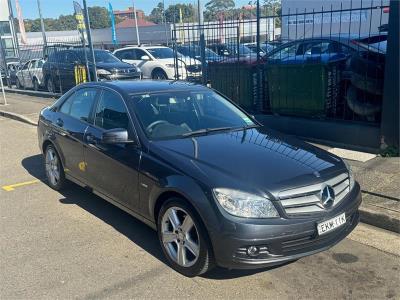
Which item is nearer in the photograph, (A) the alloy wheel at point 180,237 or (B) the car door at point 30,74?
(A) the alloy wheel at point 180,237

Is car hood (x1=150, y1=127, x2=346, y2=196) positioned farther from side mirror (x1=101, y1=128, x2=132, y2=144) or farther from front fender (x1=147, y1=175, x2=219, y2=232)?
side mirror (x1=101, y1=128, x2=132, y2=144)

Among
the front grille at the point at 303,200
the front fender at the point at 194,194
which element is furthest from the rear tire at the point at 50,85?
the front grille at the point at 303,200

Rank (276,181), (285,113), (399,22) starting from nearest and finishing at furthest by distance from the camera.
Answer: (276,181) < (399,22) < (285,113)

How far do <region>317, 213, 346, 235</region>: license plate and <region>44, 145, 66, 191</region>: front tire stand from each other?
3.60 metres

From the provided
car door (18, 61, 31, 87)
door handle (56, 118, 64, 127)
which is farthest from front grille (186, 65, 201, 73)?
car door (18, 61, 31, 87)

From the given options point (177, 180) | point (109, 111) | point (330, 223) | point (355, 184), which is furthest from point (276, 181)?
point (109, 111)

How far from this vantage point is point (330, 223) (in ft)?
11.1

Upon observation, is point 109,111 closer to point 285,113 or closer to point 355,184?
point 355,184

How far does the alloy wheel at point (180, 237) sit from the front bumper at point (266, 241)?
29cm

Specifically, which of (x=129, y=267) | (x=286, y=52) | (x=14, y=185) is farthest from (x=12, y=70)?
(x=129, y=267)

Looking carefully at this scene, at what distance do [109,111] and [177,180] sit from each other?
5.18 ft

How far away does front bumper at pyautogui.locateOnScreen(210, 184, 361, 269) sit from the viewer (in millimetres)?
3145

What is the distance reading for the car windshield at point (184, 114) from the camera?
4262 millimetres

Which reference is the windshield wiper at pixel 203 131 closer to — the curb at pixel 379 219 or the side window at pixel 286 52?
the curb at pixel 379 219
